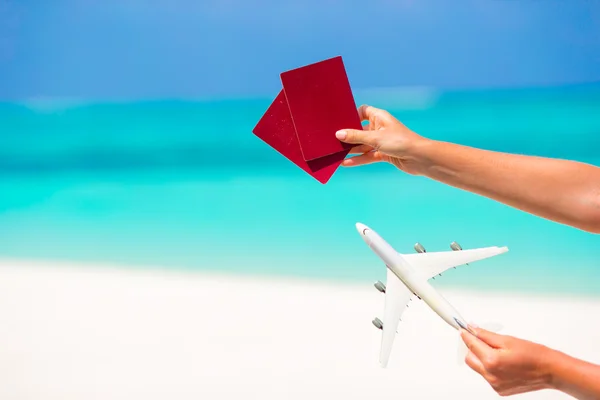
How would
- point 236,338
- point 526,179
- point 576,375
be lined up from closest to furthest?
1. point 576,375
2. point 526,179
3. point 236,338

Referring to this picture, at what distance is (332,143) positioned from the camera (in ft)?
5.57

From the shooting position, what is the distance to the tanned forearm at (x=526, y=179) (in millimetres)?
1382

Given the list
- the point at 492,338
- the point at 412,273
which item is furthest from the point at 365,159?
the point at 492,338

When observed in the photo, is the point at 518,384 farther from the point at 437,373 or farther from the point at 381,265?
the point at 381,265

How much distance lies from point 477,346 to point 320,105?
0.79 m

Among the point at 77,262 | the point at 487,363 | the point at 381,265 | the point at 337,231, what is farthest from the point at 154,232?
the point at 487,363

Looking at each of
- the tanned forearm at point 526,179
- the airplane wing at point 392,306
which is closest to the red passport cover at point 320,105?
the tanned forearm at point 526,179

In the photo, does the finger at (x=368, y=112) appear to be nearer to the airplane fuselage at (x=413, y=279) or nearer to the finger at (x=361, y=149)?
the finger at (x=361, y=149)

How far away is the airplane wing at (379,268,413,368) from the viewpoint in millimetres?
2014

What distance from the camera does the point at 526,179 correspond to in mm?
1462

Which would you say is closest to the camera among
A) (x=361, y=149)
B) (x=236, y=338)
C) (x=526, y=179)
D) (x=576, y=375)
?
(x=576, y=375)

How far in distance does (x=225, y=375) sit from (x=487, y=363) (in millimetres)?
1602

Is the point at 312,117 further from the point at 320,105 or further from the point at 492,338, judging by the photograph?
the point at 492,338

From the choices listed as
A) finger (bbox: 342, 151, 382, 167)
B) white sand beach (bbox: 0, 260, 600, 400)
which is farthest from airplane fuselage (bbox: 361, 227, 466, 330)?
white sand beach (bbox: 0, 260, 600, 400)
